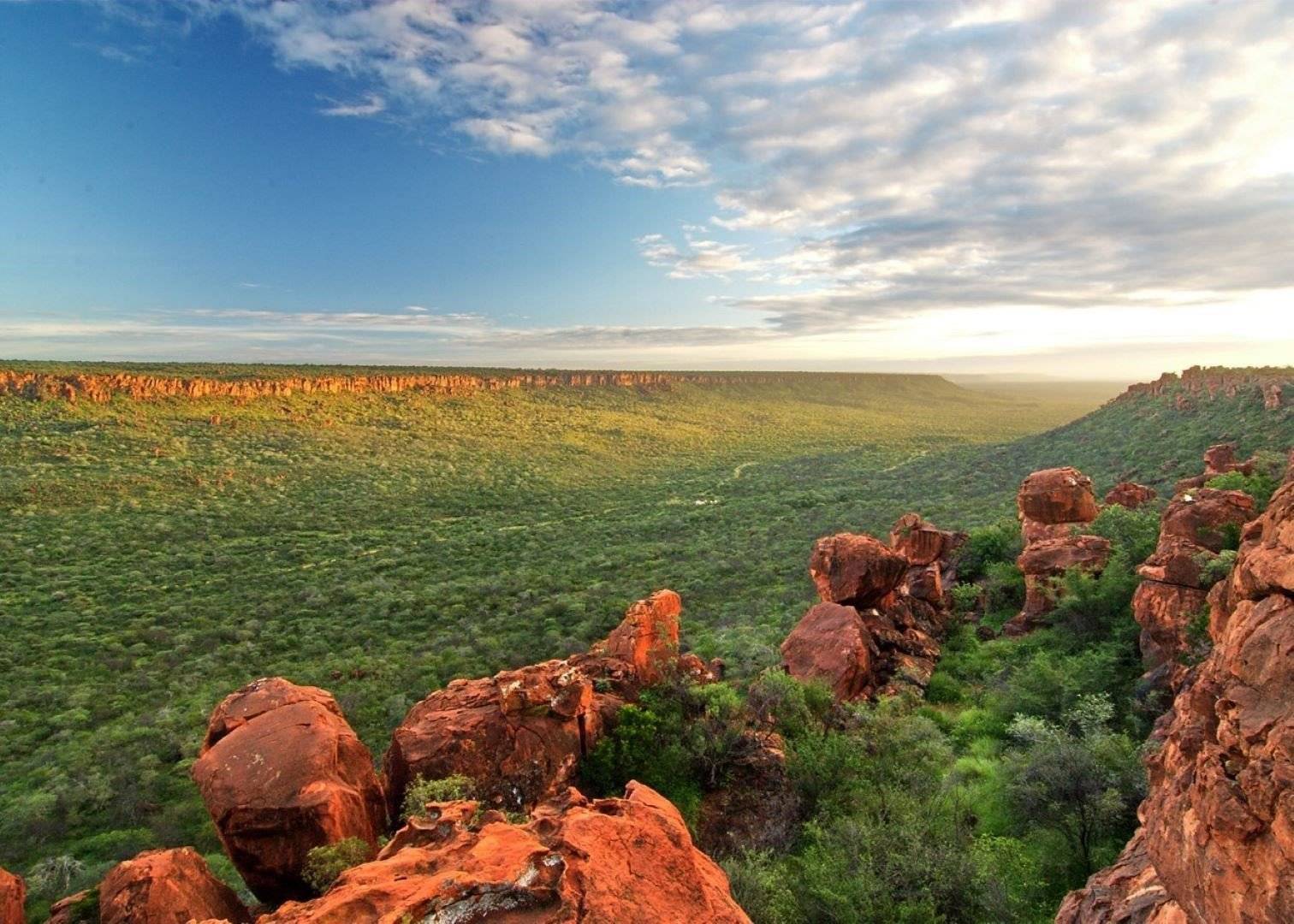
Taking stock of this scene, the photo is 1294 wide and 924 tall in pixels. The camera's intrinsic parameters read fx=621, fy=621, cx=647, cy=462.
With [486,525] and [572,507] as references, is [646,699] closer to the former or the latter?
[486,525]

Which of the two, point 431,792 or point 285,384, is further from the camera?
point 285,384

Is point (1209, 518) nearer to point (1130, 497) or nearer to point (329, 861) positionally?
point (1130, 497)

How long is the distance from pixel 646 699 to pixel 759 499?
1484 inches

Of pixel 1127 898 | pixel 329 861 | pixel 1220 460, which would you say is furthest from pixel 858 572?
pixel 1220 460

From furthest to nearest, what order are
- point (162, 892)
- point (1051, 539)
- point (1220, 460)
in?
point (1220, 460) < point (1051, 539) < point (162, 892)

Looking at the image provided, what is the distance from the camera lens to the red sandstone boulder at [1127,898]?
5.50 meters

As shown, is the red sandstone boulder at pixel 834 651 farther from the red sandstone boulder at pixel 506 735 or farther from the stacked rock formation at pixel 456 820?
the red sandstone boulder at pixel 506 735

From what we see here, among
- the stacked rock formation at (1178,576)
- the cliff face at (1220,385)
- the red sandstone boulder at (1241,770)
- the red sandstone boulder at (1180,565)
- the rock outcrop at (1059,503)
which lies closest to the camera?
the red sandstone boulder at (1241,770)

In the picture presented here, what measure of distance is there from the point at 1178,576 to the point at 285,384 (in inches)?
3391

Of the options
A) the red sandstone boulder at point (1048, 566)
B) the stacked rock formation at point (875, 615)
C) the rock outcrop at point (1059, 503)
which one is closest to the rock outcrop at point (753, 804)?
the stacked rock formation at point (875, 615)

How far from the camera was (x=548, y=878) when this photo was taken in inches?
199

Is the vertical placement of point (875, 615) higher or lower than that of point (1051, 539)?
lower

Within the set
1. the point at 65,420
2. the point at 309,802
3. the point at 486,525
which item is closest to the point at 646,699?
the point at 309,802

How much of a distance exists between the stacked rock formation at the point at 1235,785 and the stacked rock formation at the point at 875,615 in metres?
9.32
